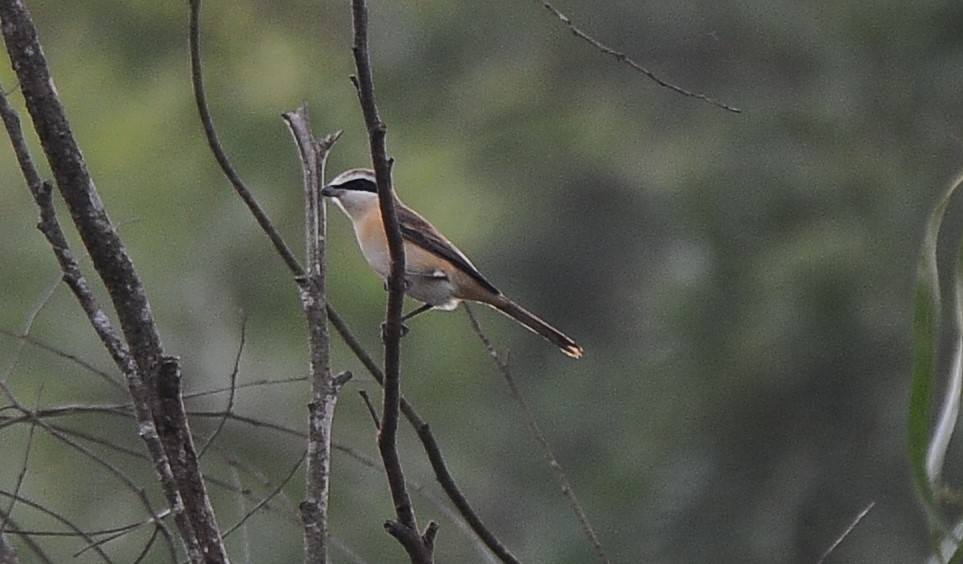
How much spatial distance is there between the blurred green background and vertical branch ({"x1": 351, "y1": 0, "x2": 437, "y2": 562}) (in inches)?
126

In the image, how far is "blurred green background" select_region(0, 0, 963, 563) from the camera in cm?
684

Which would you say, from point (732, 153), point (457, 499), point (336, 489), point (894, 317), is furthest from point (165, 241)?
point (457, 499)

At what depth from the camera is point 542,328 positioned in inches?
168

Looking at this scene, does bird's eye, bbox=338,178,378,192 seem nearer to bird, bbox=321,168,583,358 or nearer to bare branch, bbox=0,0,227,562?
bird, bbox=321,168,583,358

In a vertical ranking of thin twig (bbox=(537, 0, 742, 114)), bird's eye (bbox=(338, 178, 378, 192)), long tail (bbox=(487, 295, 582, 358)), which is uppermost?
bird's eye (bbox=(338, 178, 378, 192))

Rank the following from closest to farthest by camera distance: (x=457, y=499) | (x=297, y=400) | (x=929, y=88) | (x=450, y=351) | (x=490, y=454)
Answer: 1. (x=457, y=499)
2. (x=929, y=88)
3. (x=297, y=400)
4. (x=490, y=454)
5. (x=450, y=351)

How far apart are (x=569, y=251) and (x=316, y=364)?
7.93 meters

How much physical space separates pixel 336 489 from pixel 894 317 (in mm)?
2833

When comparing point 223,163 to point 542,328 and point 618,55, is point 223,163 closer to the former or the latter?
point 618,55

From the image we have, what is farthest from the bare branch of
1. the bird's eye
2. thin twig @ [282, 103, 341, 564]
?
the bird's eye

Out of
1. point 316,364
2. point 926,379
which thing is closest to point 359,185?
point 316,364

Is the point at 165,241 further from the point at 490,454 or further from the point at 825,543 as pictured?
the point at 825,543

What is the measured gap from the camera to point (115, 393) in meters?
7.86

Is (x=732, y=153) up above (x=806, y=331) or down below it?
above
